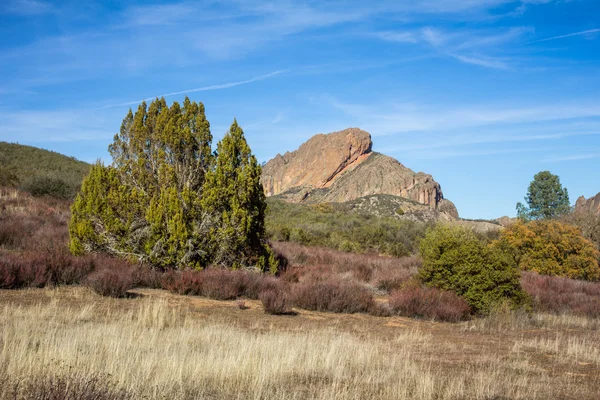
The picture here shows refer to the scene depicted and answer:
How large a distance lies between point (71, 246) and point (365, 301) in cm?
901

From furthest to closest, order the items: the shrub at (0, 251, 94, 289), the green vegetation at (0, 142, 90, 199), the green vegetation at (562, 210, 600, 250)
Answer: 1. the green vegetation at (562, 210, 600, 250)
2. the green vegetation at (0, 142, 90, 199)
3. the shrub at (0, 251, 94, 289)

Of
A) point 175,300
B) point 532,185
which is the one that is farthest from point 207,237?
point 532,185

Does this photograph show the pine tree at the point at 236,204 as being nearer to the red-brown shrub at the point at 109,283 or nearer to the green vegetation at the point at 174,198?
the green vegetation at the point at 174,198

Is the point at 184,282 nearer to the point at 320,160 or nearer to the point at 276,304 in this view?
the point at 276,304

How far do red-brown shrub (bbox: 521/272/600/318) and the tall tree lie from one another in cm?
4141

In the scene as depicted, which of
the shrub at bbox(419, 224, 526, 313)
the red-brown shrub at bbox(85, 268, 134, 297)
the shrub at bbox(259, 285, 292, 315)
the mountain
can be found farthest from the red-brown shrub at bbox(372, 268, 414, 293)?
the mountain

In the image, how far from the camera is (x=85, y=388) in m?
4.07

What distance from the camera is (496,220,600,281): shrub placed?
27422mm

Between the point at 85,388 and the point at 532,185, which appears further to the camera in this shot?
the point at 532,185

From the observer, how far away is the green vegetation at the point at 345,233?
33938 millimetres

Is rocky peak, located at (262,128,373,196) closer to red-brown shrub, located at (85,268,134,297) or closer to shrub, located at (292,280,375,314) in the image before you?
shrub, located at (292,280,375,314)

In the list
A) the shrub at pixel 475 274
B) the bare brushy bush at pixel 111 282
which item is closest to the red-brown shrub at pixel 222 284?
the bare brushy bush at pixel 111 282

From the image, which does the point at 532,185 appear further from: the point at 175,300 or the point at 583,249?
the point at 175,300

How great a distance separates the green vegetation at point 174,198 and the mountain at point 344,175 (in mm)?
70945
